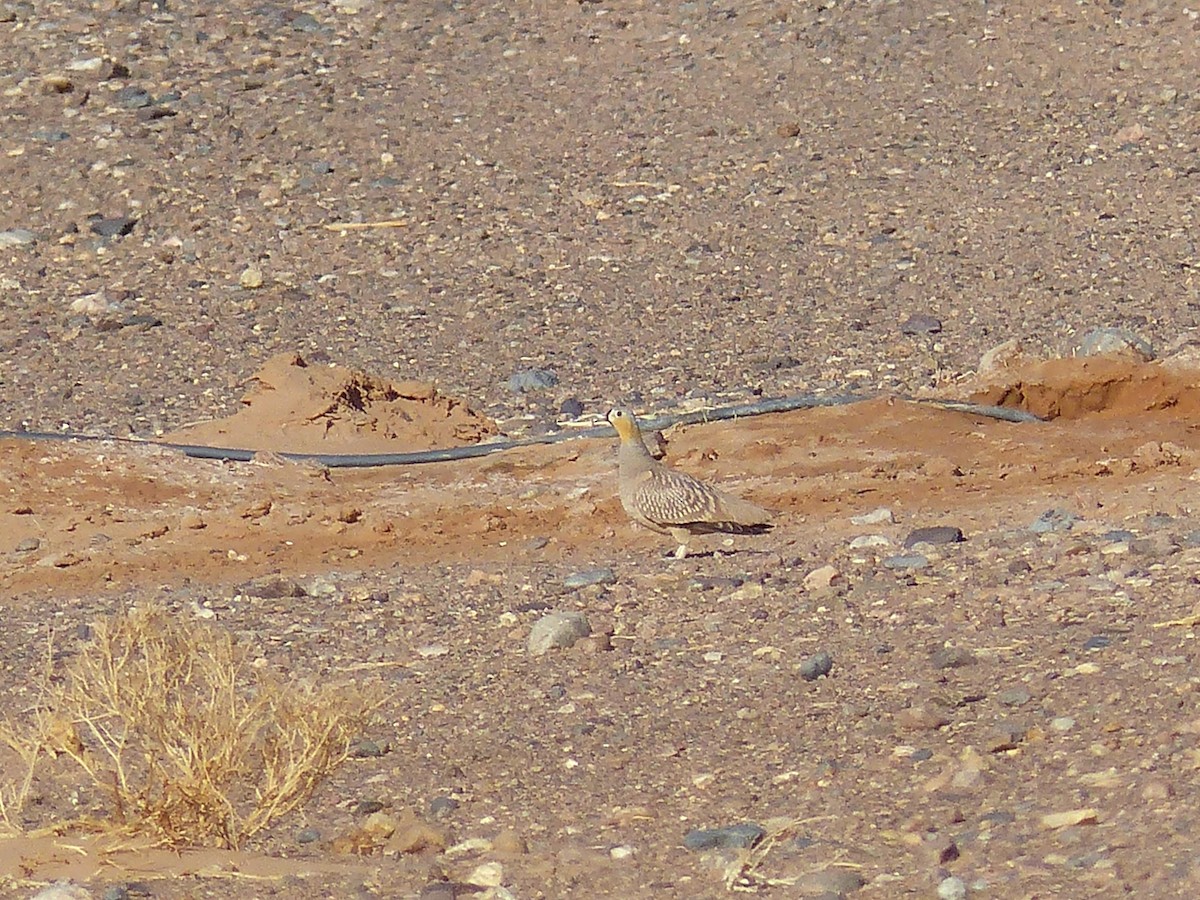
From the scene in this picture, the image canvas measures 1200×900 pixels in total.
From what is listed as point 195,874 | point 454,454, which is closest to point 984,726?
point 195,874

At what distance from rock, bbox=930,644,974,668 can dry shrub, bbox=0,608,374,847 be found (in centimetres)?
136

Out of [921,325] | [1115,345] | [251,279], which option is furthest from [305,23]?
[1115,345]

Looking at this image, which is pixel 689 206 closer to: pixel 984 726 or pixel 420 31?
pixel 420 31

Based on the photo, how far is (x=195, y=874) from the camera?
411 centimetres

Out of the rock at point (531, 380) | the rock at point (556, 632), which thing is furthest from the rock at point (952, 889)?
the rock at point (531, 380)

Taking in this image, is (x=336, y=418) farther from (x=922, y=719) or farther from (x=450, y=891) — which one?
(x=450, y=891)

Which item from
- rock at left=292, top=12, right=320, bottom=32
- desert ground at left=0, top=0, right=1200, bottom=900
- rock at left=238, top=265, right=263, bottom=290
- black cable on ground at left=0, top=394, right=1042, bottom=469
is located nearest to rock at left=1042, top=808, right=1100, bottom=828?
desert ground at left=0, top=0, right=1200, bottom=900

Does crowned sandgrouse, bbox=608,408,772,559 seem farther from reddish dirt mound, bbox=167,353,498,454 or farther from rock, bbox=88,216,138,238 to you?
rock, bbox=88,216,138,238

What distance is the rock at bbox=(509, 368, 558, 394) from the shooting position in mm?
8758

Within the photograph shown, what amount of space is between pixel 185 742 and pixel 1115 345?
503 centimetres

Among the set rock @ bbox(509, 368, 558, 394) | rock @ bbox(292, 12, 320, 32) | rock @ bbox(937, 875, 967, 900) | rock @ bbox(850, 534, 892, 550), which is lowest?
rock @ bbox(509, 368, 558, 394)

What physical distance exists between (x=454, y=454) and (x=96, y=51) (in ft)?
18.8

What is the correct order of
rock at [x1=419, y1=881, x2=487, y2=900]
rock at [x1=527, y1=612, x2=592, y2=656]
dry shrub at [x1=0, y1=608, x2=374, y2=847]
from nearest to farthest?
rock at [x1=419, y1=881, x2=487, y2=900]
dry shrub at [x1=0, y1=608, x2=374, y2=847]
rock at [x1=527, y1=612, x2=592, y2=656]

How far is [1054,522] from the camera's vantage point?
6.04 metres
